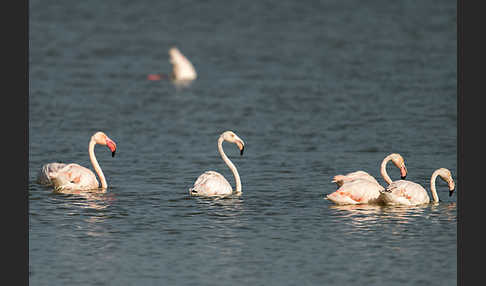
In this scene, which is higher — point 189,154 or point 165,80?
point 165,80

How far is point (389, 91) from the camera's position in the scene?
1254 inches

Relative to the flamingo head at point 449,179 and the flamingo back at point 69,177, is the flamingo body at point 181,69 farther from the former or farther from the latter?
the flamingo head at point 449,179

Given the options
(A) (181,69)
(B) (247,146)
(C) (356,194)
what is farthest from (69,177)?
(A) (181,69)

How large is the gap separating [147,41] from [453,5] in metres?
18.9

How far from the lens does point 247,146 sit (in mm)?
24109

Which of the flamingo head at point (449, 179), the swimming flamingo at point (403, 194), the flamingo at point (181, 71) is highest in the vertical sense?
the flamingo at point (181, 71)

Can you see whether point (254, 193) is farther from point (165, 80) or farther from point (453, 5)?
point (453, 5)

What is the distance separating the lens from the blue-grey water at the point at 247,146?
14742 mm

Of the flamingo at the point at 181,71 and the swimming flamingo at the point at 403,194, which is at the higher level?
the flamingo at the point at 181,71

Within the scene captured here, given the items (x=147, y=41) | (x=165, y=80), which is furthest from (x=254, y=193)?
(x=147, y=41)

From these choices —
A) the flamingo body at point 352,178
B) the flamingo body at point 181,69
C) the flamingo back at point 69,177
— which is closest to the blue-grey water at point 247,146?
the flamingo back at point 69,177

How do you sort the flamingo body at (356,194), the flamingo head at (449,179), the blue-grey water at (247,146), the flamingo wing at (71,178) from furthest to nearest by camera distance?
the flamingo wing at (71,178)
the flamingo head at (449,179)
the flamingo body at (356,194)
the blue-grey water at (247,146)

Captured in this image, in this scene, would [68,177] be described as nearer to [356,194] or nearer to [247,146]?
[356,194]

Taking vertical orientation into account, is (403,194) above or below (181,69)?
below
